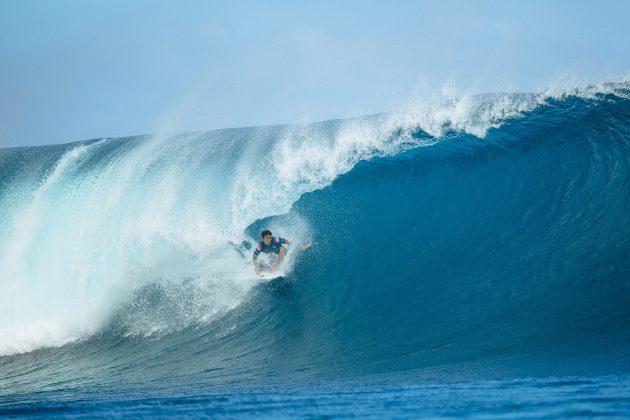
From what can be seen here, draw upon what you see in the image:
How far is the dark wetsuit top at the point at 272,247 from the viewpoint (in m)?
8.02

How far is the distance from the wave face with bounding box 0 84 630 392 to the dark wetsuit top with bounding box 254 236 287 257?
0.40 metres

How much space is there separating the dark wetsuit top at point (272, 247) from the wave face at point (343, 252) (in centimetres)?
40

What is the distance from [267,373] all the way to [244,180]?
6325mm

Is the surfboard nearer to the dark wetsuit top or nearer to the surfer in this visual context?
the surfer

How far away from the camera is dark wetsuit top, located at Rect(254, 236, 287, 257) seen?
8.02 m

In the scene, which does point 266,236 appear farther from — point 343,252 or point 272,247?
point 343,252

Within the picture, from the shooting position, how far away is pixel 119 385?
516 cm

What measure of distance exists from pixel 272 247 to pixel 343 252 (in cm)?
123

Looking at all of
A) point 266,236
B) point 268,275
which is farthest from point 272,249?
point 268,275

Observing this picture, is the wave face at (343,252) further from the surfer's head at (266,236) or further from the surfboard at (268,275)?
the surfer's head at (266,236)

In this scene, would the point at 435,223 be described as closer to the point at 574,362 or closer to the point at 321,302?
the point at 321,302

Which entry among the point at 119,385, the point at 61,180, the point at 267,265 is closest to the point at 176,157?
the point at 61,180

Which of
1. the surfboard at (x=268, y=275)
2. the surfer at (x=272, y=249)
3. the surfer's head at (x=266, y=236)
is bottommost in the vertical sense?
the surfboard at (x=268, y=275)

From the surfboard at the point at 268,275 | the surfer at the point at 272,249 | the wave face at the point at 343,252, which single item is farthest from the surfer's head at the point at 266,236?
the wave face at the point at 343,252
